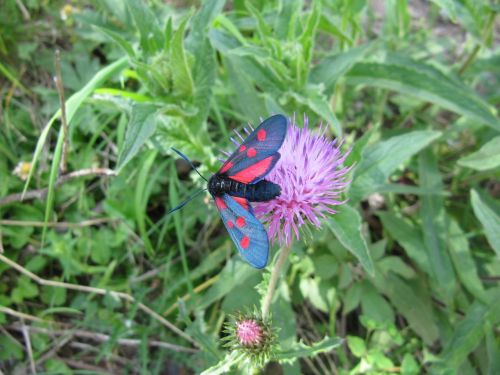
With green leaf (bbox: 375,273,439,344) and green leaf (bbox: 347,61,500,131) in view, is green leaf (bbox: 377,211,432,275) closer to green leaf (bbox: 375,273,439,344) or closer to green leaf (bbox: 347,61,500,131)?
green leaf (bbox: 375,273,439,344)

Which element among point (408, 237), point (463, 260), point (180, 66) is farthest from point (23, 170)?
point (463, 260)

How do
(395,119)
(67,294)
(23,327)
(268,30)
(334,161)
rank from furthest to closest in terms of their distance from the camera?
1. (395,119)
2. (67,294)
3. (23,327)
4. (268,30)
5. (334,161)

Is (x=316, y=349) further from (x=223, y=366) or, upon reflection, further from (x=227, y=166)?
(x=227, y=166)

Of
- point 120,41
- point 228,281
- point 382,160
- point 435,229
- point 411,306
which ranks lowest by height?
point 411,306

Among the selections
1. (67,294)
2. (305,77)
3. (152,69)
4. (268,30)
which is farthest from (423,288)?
(67,294)

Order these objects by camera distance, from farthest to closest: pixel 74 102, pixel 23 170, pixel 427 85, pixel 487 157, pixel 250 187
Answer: pixel 23 170 → pixel 427 85 → pixel 487 157 → pixel 74 102 → pixel 250 187

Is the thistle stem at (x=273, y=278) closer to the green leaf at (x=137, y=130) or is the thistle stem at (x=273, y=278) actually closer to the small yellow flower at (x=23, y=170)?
the green leaf at (x=137, y=130)

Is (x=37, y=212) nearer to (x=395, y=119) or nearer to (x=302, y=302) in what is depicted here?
(x=302, y=302)

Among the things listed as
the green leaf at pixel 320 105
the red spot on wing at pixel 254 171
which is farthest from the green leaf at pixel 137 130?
the green leaf at pixel 320 105
